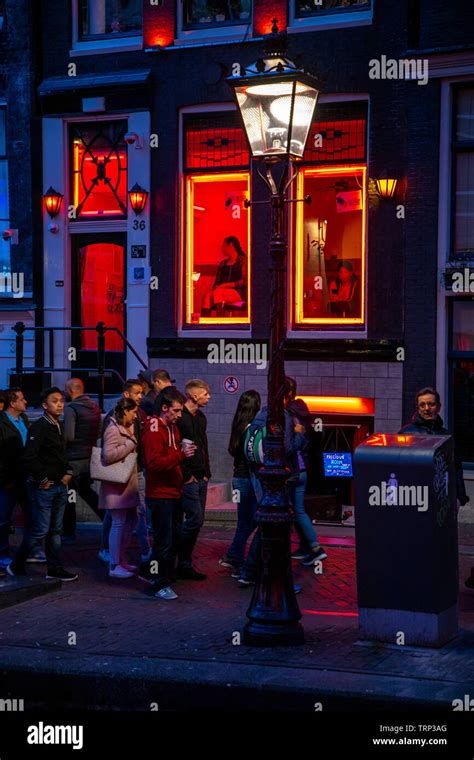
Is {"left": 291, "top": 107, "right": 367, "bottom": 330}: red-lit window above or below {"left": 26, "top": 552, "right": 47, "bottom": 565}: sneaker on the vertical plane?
above

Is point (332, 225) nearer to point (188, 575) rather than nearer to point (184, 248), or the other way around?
point (184, 248)

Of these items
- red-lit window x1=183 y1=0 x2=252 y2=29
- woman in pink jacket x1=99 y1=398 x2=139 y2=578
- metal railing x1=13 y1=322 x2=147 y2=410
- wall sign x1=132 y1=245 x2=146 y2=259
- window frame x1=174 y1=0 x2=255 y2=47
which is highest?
red-lit window x1=183 y1=0 x2=252 y2=29

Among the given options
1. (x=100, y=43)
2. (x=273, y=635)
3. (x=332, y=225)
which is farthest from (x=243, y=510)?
(x=100, y=43)

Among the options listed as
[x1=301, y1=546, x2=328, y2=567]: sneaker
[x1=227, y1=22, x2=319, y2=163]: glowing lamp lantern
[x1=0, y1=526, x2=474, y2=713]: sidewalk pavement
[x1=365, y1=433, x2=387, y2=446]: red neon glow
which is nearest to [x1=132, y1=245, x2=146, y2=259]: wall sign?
[x1=301, y1=546, x2=328, y2=567]: sneaker

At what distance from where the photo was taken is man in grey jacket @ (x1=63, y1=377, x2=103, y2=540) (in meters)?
13.3

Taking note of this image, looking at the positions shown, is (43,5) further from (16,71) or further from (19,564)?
(19,564)

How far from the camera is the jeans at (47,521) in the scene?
36.7 ft

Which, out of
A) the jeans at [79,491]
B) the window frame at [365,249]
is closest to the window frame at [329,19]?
the window frame at [365,249]

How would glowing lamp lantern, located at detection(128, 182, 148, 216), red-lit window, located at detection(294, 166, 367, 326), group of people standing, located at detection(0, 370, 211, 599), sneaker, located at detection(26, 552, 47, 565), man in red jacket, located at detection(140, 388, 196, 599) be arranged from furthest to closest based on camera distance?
1. glowing lamp lantern, located at detection(128, 182, 148, 216)
2. red-lit window, located at detection(294, 166, 367, 326)
3. sneaker, located at detection(26, 552, 47, 565)
4. group of people standing, located at detection(0, 370, 211, 599)
5. man in red jacket, located at detection(140, 388, 196, 599)

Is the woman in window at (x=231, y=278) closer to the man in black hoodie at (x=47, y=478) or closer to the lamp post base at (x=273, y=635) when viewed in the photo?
the man in black hoodie at (x=47, y=478)

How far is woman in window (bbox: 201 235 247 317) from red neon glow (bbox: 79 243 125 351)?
5.50ft

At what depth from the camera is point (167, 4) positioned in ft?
55.9

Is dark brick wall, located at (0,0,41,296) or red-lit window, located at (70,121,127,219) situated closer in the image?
red-lit window, located at (70,121,127,219)

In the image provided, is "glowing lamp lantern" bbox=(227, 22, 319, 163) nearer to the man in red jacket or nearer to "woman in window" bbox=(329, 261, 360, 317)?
the man in red jacket
